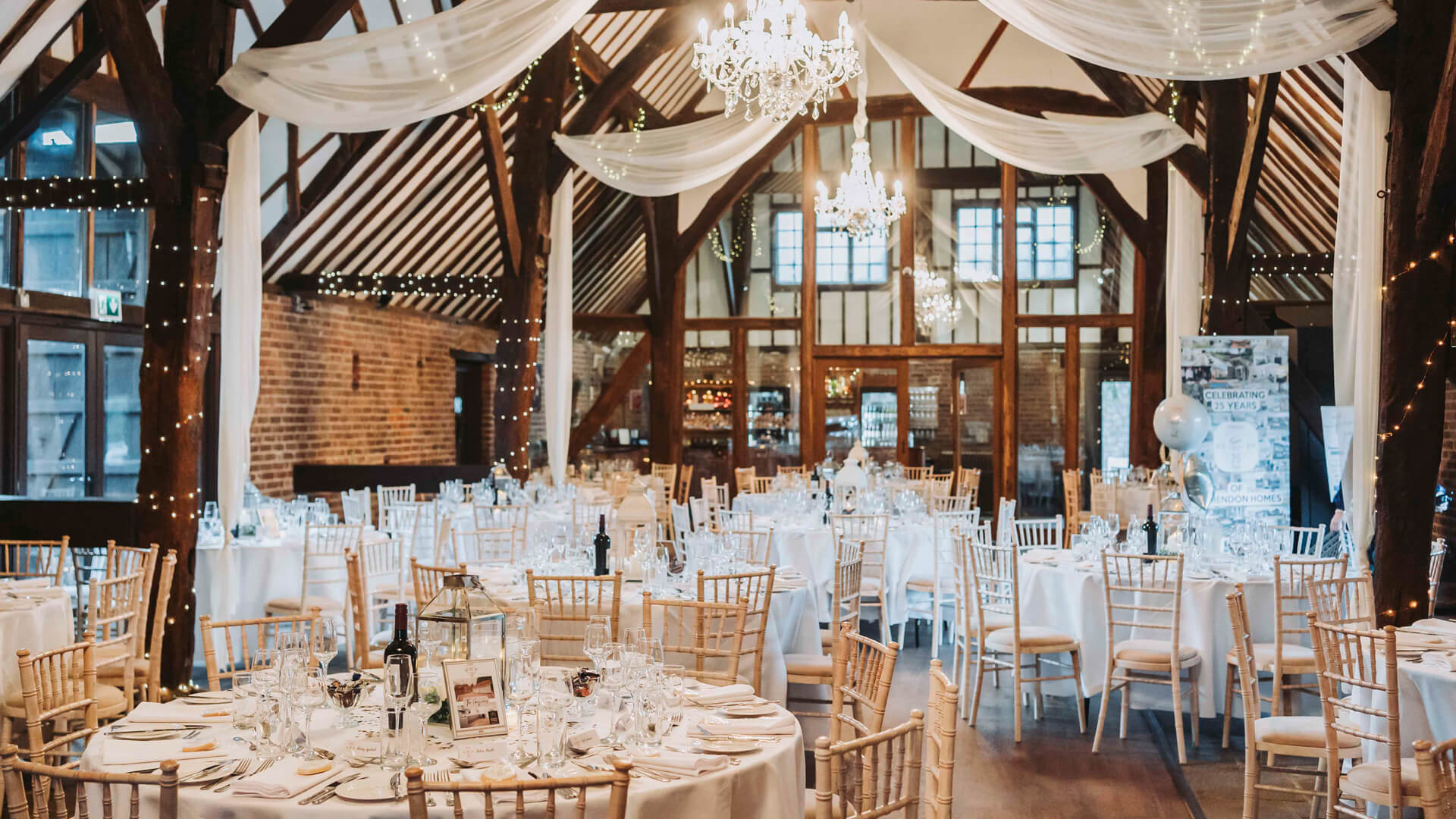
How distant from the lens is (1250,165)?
28.4ft

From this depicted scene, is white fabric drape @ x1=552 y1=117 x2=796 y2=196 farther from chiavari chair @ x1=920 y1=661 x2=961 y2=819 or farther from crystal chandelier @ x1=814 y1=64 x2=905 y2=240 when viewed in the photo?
chiavari chair @ x1=920 y1=661 x2=961 y2=819

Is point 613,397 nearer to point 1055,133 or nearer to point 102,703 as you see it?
point 1055,133

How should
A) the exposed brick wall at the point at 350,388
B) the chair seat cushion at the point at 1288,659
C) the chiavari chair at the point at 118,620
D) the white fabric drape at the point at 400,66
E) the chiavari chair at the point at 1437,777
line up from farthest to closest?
the exposed brick wall at the point at 350,388, the white fabric drape at the point at 400,66, the chair seat cushion at the point at 1288,659, the chiavari chair at the point at 118,620, the chiavari chair at the point at 1437,777

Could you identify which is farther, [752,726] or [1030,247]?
[1030,247]

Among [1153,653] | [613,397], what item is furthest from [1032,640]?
[613,397]

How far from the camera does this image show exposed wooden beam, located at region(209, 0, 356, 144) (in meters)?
6.28

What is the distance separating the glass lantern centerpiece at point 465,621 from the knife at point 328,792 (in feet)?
1.50

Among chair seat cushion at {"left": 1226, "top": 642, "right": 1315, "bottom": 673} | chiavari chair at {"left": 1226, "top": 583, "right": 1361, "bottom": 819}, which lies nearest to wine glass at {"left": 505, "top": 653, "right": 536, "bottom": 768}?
chiavari chair at {"left": 1226, "top": 583, "right": 1361, "bottom": 819}

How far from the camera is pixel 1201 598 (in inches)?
239

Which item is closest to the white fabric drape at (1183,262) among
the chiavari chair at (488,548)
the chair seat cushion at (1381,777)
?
the chiavari chair at (488,548)

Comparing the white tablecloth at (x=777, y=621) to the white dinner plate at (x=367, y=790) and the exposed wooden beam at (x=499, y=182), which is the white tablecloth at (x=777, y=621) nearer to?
the white dinner plate at (x=367, y=790)

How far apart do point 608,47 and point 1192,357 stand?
6.61 metres

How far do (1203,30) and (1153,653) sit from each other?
3.16 m

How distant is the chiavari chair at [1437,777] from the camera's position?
2.54m
